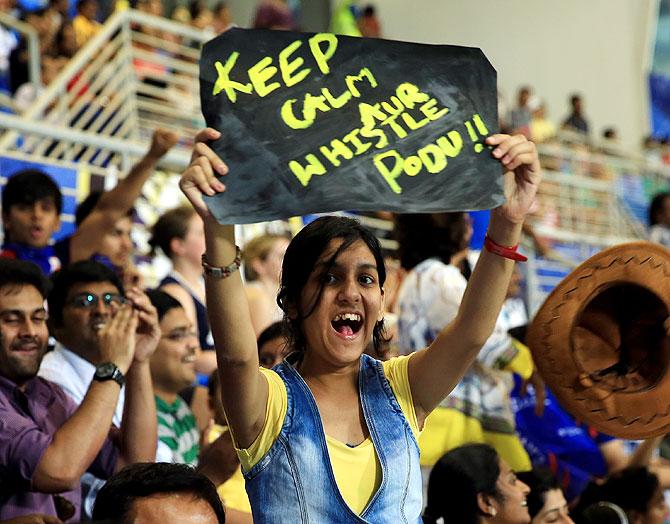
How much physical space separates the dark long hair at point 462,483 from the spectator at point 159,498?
1.72 m

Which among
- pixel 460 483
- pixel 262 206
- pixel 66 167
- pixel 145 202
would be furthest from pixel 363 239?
pixel 145 202

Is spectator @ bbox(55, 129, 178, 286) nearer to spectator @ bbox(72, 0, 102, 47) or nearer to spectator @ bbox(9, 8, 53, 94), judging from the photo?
spectator @ bbox(9, 8, 53, 94)

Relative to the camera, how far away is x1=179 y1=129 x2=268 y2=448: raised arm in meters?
2.41

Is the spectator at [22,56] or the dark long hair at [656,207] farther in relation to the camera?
the dark long hair at [656,207]

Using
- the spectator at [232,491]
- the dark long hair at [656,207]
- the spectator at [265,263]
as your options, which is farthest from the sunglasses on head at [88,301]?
the dark long hair at [656,207]

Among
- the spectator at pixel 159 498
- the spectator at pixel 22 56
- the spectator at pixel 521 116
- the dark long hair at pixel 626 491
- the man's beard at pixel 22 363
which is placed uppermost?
the spectator at pixel 521 116

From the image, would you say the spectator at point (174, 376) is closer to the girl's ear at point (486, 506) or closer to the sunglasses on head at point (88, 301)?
the sunglasses on head at point (88, 301)

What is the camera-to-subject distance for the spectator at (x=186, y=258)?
5.56m

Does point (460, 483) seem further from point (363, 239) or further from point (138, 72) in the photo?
point (138, 72)

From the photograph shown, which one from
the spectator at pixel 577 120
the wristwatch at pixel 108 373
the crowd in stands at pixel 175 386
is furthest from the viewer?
the spectator at pixel 577 120

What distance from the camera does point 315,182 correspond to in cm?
253

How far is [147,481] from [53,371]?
165 centimetres

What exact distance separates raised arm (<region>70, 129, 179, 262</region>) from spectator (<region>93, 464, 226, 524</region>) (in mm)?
2889

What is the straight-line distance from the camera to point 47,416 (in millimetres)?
3553
